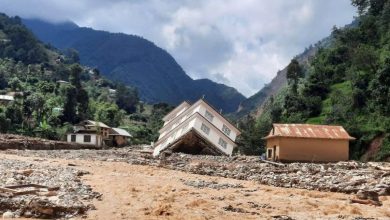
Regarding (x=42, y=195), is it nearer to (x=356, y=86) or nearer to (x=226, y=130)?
(x=226, y=130)

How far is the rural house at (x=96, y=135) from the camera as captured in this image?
79.4 m

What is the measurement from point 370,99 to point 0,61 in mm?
99204

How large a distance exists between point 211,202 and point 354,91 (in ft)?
170

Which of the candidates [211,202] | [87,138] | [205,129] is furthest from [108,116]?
[211,202]

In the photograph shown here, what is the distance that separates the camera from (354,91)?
2682 inches

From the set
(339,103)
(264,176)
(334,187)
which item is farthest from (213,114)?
(334,187)

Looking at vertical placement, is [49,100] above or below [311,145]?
above

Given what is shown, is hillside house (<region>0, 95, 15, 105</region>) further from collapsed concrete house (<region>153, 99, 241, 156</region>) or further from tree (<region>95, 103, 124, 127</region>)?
collapsed concrete house (<region>153, 99, 241, 156</region>)

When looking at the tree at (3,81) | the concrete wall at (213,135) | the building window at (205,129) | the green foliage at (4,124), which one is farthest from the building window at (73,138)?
the tree at (3,81)

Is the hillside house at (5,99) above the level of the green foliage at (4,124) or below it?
above

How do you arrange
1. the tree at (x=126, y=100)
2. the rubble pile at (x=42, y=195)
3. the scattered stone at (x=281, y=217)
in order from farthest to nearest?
the tree at (x=126, y=100) < the scattered stone at (x=281, y=217) < the rubble pile at (x=42, y=195)

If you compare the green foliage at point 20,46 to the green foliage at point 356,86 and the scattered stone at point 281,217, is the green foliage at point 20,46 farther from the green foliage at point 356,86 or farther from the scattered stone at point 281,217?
the scattered stone at point 281,217

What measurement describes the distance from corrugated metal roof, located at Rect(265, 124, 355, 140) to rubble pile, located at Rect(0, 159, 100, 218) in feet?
73.7

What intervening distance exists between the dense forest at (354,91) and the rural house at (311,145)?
12.6m
